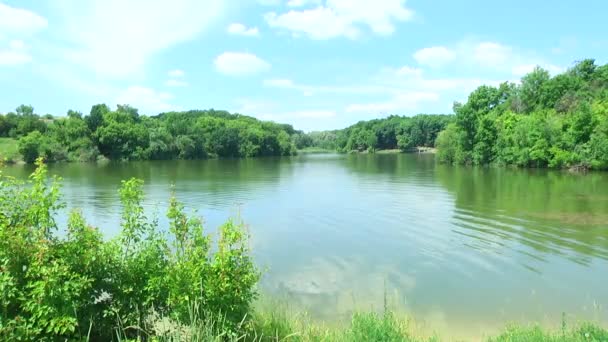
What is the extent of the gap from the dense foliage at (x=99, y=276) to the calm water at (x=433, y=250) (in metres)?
1.72

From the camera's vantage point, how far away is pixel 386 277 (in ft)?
40.2

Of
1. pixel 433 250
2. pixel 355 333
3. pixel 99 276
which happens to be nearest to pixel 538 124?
pixel 433 250

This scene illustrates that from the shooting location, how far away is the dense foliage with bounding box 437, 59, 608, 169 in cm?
5259

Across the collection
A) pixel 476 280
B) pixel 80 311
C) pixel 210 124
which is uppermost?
pixel 210 124

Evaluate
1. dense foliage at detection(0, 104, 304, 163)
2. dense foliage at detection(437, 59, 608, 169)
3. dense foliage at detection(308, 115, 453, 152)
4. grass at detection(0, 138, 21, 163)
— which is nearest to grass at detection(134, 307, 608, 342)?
dense foliage at detection(437, 59, 608, 169)

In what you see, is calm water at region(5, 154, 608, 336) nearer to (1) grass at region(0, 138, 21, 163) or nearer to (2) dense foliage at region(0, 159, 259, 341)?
(2) dense foliage at region(0, 159, 259, 341)

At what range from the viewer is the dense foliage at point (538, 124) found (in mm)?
52594

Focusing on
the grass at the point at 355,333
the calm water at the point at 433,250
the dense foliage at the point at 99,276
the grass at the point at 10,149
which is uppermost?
the grass at the point at 10,149

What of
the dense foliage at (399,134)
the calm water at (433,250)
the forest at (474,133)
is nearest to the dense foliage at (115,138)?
the forest at (474,133)

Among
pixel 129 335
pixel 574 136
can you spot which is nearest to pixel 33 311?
pixel 129 335

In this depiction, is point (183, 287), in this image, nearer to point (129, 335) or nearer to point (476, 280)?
point (129, 335)

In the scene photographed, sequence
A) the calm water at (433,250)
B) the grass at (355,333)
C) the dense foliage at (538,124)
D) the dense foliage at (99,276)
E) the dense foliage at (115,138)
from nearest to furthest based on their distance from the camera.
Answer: the dense foliage at (99,276), the grass at (355,333), the calm water at (433,250), the dense foliage at (538,124), the dense foliage at (115,138)

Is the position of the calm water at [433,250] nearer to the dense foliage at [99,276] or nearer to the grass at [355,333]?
the grass at [355,333]

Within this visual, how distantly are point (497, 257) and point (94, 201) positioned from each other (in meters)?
23.1
